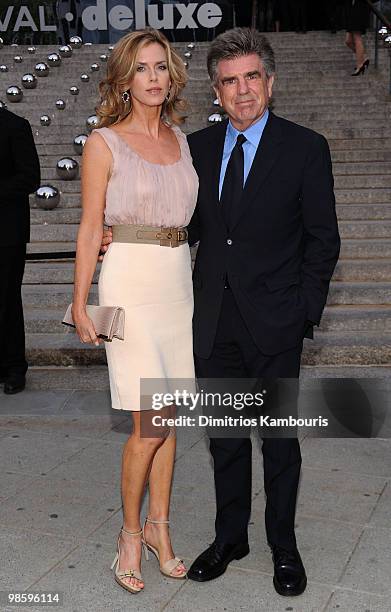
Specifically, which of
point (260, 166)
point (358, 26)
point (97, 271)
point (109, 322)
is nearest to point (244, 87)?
point (260, 166)

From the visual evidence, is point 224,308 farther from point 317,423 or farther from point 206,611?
point 317,423

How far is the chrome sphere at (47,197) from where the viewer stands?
9.09 m

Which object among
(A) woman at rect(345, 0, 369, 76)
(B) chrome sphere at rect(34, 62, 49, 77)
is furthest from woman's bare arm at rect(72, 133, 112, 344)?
(B) chrome sphere at rect(34, 62, 49, 77)

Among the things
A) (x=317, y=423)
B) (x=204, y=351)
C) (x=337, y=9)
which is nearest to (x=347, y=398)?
(x=317, y=423)

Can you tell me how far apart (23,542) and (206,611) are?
3.39 ft

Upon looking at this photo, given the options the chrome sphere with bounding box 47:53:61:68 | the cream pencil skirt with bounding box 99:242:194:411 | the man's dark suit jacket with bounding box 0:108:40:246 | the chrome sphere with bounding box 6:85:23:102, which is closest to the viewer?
the cream pencil skirt with bounding box 99:242:194:411

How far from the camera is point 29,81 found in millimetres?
13047

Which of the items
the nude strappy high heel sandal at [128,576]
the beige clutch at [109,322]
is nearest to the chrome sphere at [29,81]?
the beige clutch at [109,322]

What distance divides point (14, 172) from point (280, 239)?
3.17 metres

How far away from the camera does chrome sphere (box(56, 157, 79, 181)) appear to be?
9.69 m

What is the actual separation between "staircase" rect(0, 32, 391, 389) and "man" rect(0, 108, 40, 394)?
0.30m

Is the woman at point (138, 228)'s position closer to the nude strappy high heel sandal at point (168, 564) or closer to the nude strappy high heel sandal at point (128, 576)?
the nude strappy high heel sandal at point (128, 576)

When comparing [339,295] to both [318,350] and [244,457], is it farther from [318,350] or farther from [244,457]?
[244,457]

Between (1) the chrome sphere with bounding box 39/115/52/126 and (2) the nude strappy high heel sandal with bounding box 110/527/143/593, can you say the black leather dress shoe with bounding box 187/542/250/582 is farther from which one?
(1) the chrome sphere with bounding box 39/115/52/126
